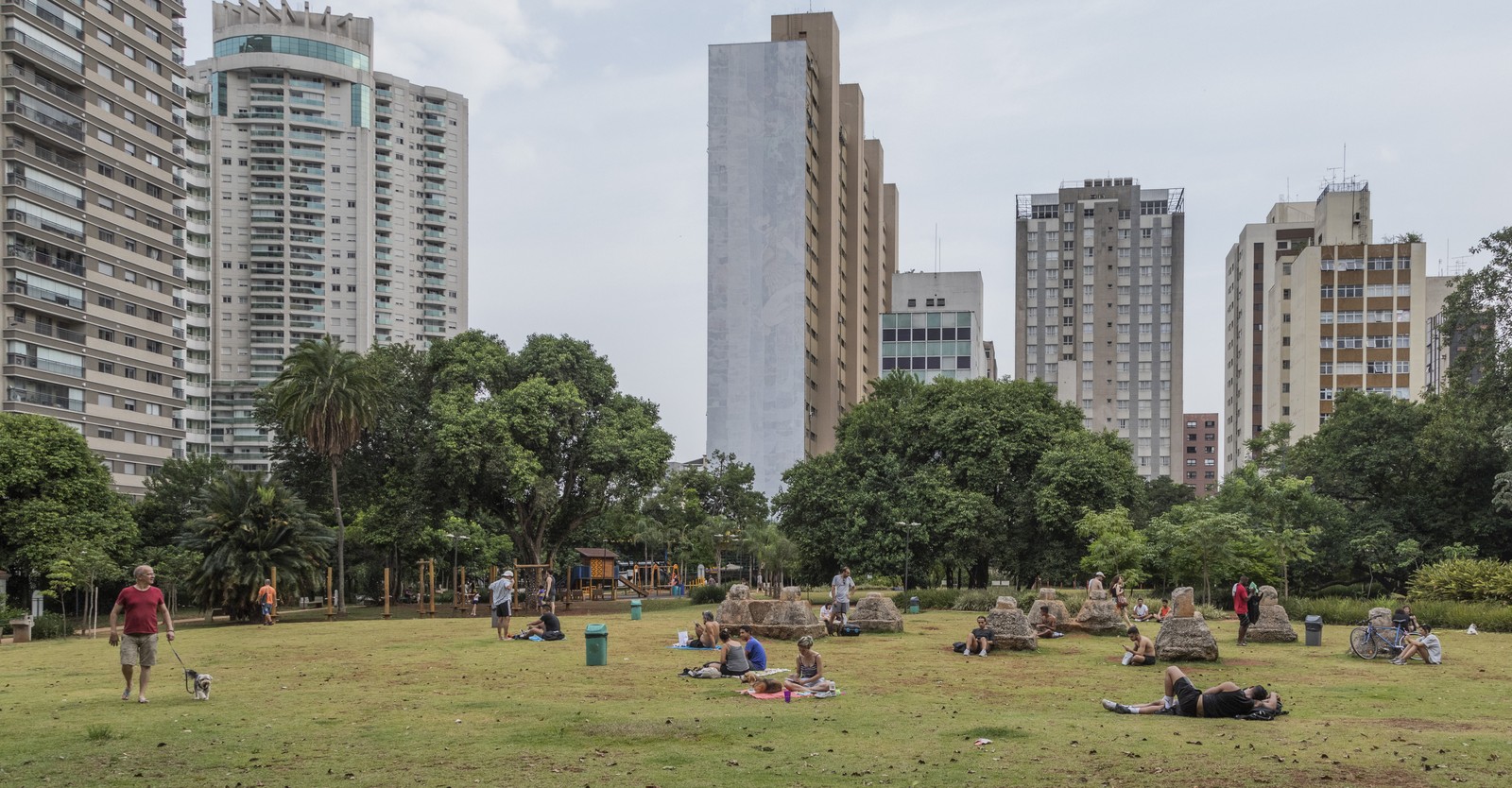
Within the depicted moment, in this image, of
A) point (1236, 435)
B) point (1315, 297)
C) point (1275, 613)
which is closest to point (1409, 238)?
point (1315, 297)

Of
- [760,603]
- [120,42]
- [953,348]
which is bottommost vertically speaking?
[760,603]

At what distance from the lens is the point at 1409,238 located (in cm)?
10525

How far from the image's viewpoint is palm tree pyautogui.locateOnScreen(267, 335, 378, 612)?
162ft

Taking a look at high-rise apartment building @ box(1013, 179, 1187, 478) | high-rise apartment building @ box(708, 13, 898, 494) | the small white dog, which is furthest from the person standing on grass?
high-rise apartment building @ box(1013, 179, 1187, 478)

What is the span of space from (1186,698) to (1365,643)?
12.2 m

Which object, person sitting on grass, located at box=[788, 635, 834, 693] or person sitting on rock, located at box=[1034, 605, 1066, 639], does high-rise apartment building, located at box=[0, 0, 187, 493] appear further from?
person sitting on grass, located at box=[788, 635, 834, 693]

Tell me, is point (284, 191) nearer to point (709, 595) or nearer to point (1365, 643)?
point (709, 595)

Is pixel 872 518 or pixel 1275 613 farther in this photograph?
pixel 872 518

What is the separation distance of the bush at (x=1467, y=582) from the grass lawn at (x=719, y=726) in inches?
661

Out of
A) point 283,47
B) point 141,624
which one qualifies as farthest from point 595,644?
point 283,47

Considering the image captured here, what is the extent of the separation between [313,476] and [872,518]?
27.8 meters

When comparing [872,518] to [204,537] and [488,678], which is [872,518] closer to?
[204,537]

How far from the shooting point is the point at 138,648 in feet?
56.0

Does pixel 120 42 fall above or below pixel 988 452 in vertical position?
above
